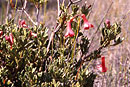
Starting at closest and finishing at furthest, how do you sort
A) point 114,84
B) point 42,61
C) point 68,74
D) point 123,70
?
point 68,74 < point 42,61 < point 114,84 < point 123,70

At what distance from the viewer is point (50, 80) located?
157 cm

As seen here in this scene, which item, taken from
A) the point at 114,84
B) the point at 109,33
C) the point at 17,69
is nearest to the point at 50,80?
the point at 17,69

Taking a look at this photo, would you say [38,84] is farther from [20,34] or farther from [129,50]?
[129,50]

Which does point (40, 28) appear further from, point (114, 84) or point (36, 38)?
point (114, 84)

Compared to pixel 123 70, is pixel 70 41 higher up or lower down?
higher up

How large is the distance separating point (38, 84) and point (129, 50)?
172 centimetres

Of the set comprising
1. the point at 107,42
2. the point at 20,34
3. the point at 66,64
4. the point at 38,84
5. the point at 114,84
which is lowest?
the point at 114,84

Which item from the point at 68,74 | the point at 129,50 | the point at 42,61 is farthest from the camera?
the point at 129,50

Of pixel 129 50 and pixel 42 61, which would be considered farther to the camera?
pixel 129 50

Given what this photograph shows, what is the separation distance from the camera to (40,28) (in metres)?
1.69

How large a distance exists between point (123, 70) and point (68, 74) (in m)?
1.25

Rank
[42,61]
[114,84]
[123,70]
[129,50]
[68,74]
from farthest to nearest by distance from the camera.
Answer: [129,50], [123,70], [114,84], [42,61], [68,74]

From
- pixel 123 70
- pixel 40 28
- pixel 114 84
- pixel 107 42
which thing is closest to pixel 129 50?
pixel 123 70

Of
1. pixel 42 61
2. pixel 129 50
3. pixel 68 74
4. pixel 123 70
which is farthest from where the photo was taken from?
pixel 129 50
